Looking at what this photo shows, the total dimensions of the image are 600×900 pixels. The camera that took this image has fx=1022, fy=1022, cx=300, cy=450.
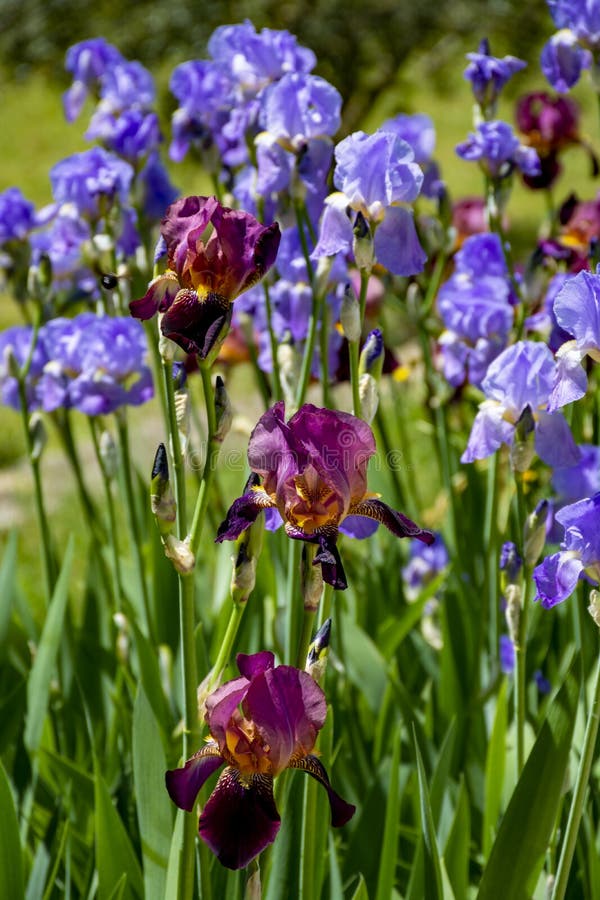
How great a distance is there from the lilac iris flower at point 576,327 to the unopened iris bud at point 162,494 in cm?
44

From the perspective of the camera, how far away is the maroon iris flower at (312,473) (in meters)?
1.03

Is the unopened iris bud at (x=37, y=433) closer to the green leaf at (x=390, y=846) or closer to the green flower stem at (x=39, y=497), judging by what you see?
the green flower stem at (x=39, y=497)

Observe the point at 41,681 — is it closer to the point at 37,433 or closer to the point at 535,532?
the point at 37,433

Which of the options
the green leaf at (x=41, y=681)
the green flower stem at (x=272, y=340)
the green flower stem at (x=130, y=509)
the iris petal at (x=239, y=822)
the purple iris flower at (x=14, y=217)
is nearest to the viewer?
the iris petal at (x=239, y=822)

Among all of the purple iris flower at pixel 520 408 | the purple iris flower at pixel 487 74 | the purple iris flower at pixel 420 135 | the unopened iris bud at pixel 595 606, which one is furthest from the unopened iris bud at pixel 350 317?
the purple iris flower at pixel 420 135

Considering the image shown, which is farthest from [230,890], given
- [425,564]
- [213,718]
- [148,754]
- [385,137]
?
Answer: [425,564]

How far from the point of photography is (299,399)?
180cm

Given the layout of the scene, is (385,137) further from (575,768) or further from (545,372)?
(575,768)

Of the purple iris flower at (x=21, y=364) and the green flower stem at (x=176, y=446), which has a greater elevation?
the purple iris flower at (x=21, y=364)

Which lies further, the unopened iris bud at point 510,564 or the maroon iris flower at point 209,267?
Result: the unopened iris bud at point 510,564

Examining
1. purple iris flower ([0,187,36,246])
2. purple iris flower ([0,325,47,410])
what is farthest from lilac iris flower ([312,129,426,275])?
purple iris flower ([0,187,36,246])

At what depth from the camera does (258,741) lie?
99cm

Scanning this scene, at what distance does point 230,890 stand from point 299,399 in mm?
801

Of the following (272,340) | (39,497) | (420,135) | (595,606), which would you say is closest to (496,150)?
(420,135)
